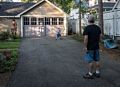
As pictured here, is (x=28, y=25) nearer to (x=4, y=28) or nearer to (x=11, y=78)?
(x=4, y=28)

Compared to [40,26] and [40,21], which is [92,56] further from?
[40,21]

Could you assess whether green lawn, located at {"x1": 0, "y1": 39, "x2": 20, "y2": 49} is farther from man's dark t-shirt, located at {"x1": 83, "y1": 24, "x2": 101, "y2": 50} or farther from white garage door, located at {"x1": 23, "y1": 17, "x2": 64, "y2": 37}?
man's dark t-shirt, located at {"x1": 83, "y1": 24, "x2": 101, "y2": 50}

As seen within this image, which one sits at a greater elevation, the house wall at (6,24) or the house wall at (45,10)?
the house wall at (45,10)

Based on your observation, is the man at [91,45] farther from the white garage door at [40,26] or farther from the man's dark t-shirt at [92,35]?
the white garage door at [40,26]

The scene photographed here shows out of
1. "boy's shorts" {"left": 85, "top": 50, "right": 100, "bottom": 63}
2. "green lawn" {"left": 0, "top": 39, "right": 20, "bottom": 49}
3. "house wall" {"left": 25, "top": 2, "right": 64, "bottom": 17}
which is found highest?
"house wall" {"left": 25, "top": 2, "right": 64, "bottom": 17}

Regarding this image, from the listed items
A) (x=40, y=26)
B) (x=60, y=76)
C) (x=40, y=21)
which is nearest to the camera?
(x=60, y=76)

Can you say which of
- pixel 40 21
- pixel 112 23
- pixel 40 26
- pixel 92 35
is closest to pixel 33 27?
pixel 40 26

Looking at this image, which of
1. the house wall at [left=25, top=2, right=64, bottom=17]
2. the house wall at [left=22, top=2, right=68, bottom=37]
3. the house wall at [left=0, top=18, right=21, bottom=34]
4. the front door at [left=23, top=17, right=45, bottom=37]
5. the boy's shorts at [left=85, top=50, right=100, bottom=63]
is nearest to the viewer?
the boy's shorts at [left=85, top=50, right=100, bottom=63]

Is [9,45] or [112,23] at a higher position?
[112,23]

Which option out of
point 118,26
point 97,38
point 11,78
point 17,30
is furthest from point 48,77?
point 17,30

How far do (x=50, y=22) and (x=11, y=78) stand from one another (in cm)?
3336

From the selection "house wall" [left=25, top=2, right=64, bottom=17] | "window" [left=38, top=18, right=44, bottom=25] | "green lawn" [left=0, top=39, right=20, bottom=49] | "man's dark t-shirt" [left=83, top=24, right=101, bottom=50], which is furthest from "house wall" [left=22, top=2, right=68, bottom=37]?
"man's dark t-shirt" [left=83, top=24, right=101, bottom=50]

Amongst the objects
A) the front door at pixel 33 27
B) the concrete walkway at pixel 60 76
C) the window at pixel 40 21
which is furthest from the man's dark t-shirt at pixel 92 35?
the window at pixel 40 21

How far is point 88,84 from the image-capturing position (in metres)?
10.9
